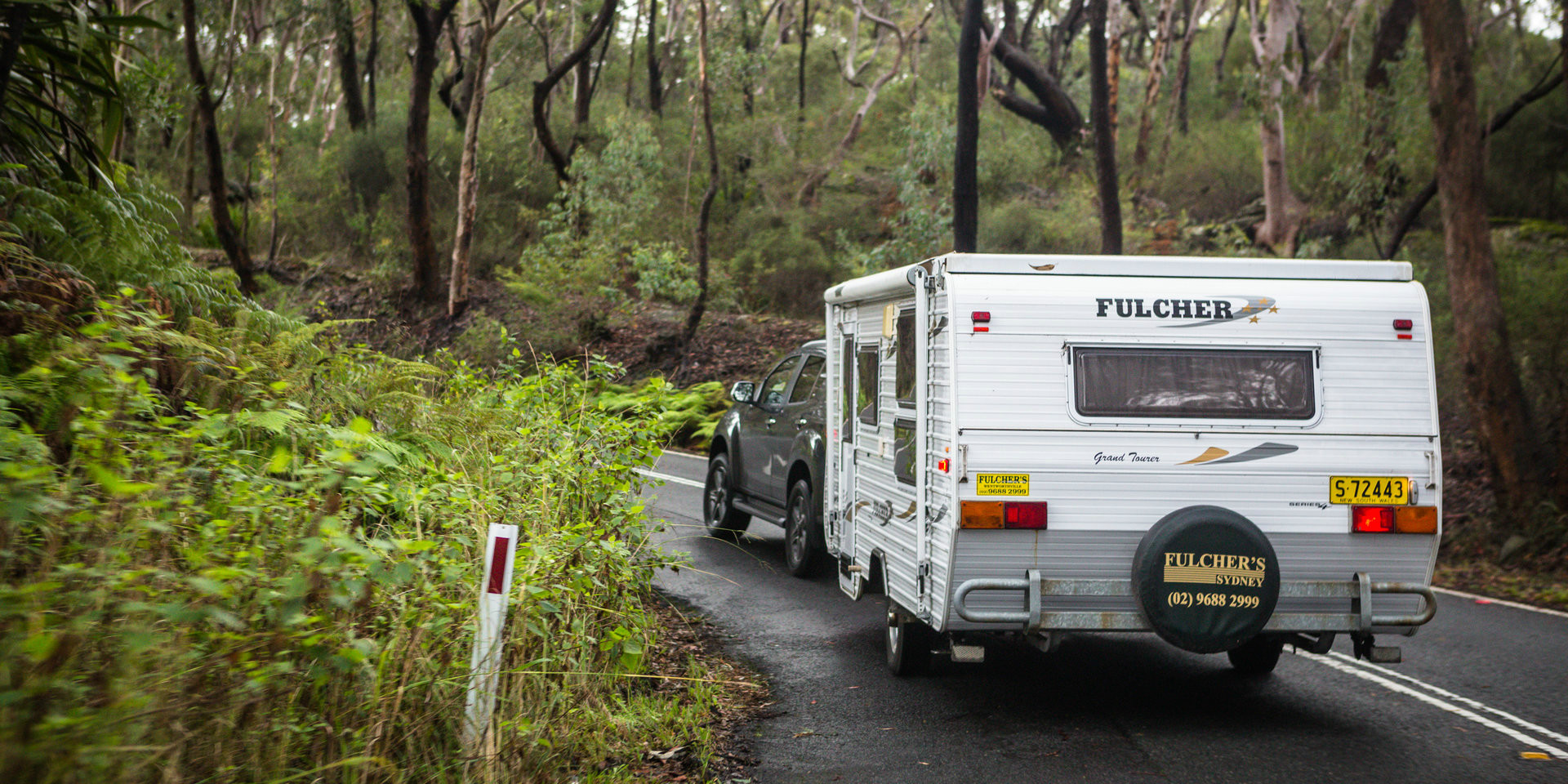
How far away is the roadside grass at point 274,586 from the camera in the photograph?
10.2ft

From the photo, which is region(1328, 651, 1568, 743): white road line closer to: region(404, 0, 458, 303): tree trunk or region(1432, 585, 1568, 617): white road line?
region(1432, 585, 1568, 617): white road line

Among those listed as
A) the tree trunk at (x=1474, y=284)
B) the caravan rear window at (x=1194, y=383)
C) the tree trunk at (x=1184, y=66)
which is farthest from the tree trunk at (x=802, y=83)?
the caravan rear window at (x=1194, y=383)

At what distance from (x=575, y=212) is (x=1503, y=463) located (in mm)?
19974

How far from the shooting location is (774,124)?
3262 cm

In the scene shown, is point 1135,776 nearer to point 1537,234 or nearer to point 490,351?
point 1537,234

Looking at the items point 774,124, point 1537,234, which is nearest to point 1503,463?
point 1537,234

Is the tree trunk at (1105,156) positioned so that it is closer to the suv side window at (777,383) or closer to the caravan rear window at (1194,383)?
the suv side window at (777,383)

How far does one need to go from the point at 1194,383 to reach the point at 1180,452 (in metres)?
0.39

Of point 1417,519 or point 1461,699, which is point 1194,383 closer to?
point 1417,519

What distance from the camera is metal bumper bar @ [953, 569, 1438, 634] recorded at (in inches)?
240

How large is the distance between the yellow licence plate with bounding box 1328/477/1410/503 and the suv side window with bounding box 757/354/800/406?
5.65 meters

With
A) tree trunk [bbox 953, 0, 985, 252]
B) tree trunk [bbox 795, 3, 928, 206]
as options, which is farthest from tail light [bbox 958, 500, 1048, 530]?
tree trunk [bbox 795, 3, 928, 206]

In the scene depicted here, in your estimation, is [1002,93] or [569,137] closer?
[1002,93]

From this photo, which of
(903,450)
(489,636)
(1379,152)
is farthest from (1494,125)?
(489,636)
